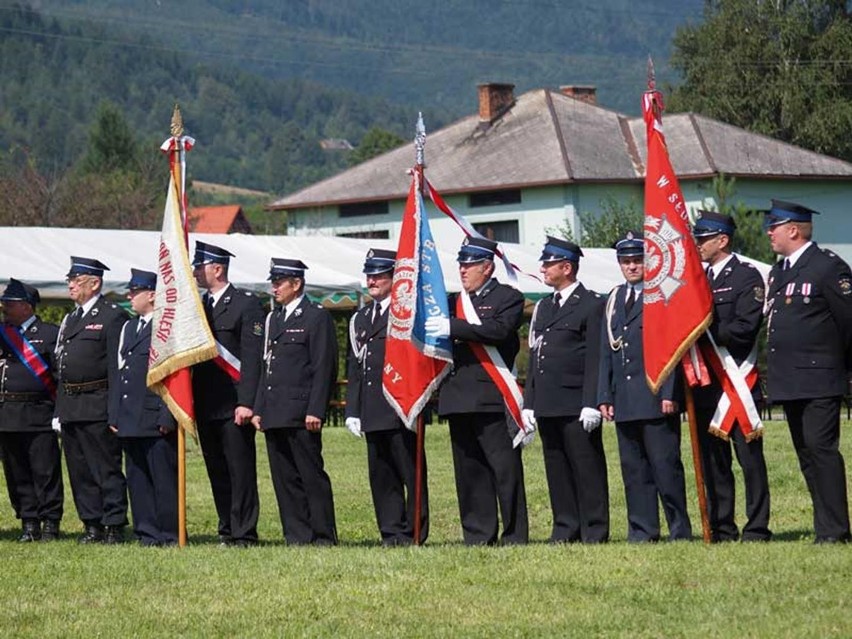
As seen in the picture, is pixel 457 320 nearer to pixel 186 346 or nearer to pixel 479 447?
pixel 479 447

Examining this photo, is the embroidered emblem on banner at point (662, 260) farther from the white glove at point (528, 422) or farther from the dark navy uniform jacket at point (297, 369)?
the dark navy uniform jacket at point (297, 369)

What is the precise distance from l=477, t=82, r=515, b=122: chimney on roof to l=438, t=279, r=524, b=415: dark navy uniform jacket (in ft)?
148

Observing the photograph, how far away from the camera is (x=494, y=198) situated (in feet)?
174

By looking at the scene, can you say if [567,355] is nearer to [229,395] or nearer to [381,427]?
[381,427]

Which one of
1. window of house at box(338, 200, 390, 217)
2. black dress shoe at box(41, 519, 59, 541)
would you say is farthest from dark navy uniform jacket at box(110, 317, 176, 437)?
window of house at box(338, 200, 390, 217)

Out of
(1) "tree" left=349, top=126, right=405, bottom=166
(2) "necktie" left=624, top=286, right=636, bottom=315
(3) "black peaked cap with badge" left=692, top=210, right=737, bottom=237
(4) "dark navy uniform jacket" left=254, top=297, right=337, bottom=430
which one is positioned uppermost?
(1) "tree" left=349, top=126, right=405, bottom=166

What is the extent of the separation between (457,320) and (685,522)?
1.94 meters

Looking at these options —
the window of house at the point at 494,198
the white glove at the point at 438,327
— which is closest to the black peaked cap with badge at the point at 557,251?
the white glove at the point at 438,327

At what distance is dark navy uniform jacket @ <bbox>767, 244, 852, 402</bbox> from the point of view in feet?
32.7

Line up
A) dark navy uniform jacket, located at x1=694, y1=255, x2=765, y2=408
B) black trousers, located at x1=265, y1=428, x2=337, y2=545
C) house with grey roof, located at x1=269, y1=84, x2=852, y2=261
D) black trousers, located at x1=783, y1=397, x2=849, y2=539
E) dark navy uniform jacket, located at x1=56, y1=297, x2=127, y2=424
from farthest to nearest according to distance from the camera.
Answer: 1. house with grey roof, located at x1=269, y1=84, x2=852, y2=261
2. dark navy uniform jacket, located at x1=56, y1=297, x2=127, y2=424
3. black trousers, located at x1=265, y1=428, x2=337, y2=545
4. dark navy uniform jacket, located at x1=694, y1=255, x2=765, y2=408
5. black trousers, located at x1=783, y1=397, x2=849, y2=539

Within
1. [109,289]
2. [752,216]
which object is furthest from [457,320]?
[752,216]

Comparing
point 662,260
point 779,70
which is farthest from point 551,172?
point 662,260

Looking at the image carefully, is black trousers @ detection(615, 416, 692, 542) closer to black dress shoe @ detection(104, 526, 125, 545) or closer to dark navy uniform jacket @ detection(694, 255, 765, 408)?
dark navy uniform jacket @ detection(694, 255, 765, 408)

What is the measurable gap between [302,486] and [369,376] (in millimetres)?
908
